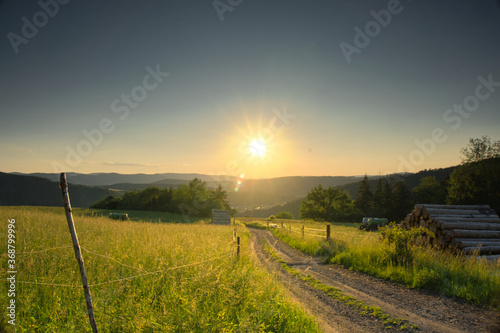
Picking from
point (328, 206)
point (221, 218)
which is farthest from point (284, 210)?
point (221, 218)

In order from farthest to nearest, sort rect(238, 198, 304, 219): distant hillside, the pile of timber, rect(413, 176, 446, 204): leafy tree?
rect(238, 198, 304, 219): distant hillside, rect(413, 176, 446, 204): leafy tree, the pile of timber

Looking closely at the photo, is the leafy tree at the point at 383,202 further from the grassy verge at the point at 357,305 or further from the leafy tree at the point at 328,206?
the grassy verge at the point at 357,305

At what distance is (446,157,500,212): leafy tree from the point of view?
132 feet

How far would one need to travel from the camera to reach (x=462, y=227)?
11.7 metres

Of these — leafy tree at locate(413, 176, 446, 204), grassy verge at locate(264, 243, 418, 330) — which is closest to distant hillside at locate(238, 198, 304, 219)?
leafy tree at locate(413, 176, 446, 204)

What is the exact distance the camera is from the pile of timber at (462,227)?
11.1 m

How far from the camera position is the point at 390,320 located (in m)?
5.71

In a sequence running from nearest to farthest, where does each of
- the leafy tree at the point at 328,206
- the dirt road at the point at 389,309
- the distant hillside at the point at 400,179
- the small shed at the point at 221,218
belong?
the dirt road at the point at 389,309 → the small shed at the point at 221,218 → the leafy tree at the point at 328,206 → the distant hillside at the point at 400,179

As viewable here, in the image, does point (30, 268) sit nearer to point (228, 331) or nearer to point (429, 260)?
point (228, 331)

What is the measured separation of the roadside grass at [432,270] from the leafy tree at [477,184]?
42900mm

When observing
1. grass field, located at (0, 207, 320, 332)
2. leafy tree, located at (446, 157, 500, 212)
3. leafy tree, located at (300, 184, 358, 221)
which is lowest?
leafy tree, located at (300, 184, 358, 221)

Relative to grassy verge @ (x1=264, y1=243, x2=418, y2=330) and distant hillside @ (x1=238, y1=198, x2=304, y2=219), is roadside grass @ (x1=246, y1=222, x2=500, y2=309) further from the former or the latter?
distant hillside @ (x1=238, y1=198, x2=304, y2=219)

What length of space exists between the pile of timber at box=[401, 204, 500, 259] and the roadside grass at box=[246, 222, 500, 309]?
83 cm

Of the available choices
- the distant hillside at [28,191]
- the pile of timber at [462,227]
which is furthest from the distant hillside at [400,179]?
the distant hillside at [28,191]
